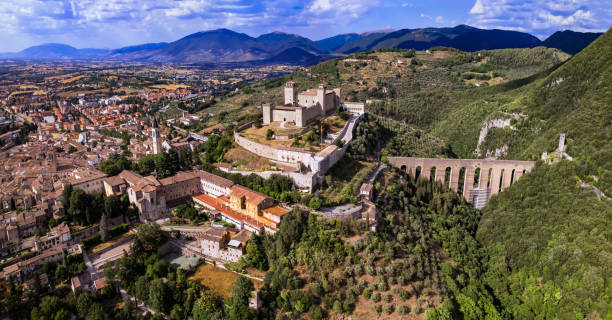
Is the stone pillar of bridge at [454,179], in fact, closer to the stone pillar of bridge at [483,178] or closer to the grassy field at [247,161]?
the stone pillar of bridge at [483,178]

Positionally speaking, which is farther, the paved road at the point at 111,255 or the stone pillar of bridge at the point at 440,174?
the stone pillar of bridge at the point at 440,174

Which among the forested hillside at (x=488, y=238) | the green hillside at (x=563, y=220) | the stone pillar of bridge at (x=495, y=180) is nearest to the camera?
the forested hillside at (x=488, y=238)

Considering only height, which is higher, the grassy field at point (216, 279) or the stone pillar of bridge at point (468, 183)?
the stone pillar of bridge at point (468, 183)

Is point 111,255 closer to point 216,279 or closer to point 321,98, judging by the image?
point 216,279

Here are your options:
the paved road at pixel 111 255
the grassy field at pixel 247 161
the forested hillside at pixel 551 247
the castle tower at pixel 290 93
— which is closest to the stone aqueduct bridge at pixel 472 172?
the forested hillside at pixel 551 247

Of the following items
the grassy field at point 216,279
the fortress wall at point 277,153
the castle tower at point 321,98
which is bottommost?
the grassy field at point 216,279
